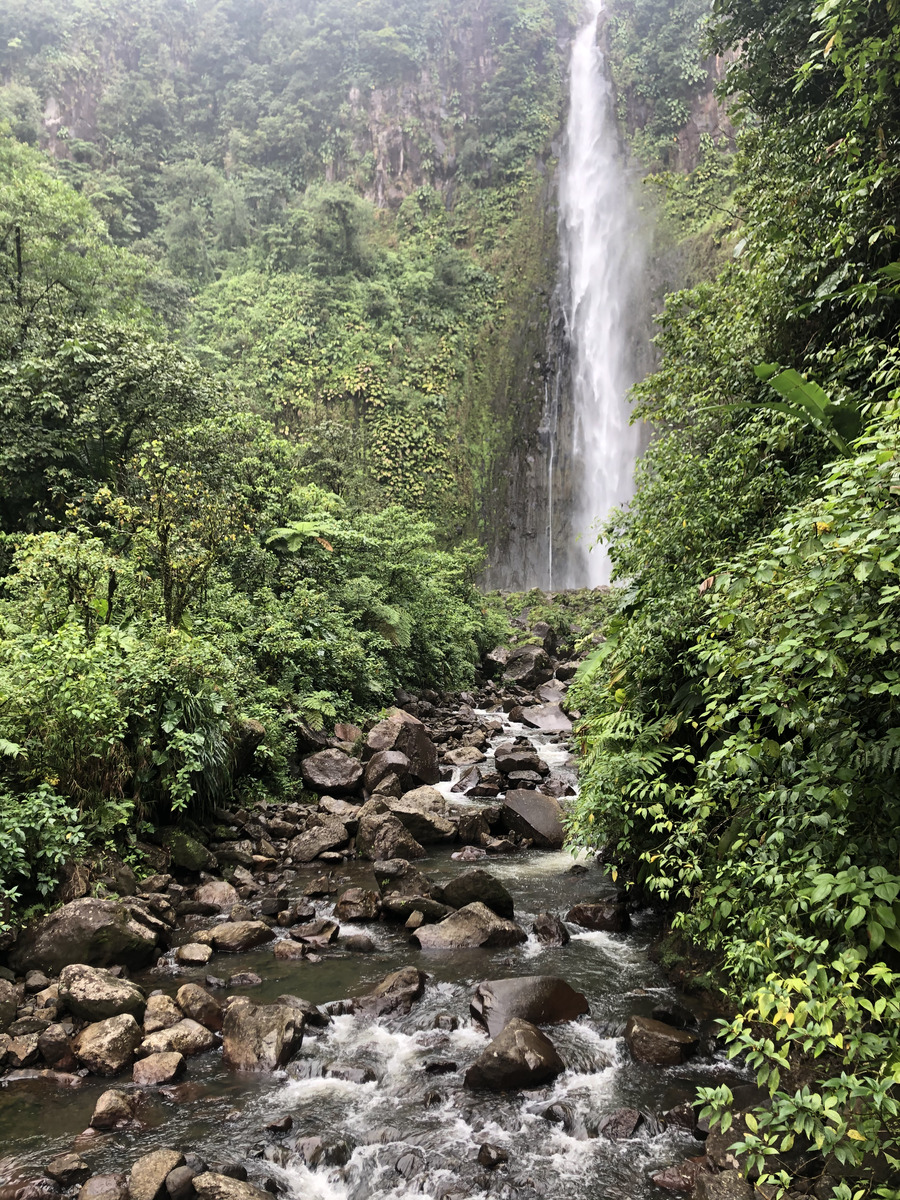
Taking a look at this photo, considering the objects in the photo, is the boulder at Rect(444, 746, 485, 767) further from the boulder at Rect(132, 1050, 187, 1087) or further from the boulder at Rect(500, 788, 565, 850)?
the boulder at Rect(132, 1050, 187, 1087)

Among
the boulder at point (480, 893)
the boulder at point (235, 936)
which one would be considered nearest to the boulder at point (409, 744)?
the boulder at point (480, 893)

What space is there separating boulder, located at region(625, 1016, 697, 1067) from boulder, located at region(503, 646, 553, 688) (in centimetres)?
1385

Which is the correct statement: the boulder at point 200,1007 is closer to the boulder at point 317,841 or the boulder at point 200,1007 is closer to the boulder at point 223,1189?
the boulder at point 223,1189

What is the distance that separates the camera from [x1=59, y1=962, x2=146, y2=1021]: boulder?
4.92 meters

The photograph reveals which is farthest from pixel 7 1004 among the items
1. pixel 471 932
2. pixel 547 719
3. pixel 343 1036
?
pixel 547 719

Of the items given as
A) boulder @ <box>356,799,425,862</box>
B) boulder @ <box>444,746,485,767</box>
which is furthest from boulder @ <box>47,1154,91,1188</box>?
boulder @ <box>444,746,485,767</box>

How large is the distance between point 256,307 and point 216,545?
23.7m

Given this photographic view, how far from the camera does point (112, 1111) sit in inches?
161

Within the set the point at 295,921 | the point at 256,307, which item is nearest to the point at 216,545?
the point at 295,921

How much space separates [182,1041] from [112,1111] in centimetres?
73

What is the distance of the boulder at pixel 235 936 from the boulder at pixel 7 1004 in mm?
1510

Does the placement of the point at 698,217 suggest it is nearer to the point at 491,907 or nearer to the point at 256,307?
the point at 256,307

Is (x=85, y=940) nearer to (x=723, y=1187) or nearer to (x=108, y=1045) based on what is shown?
(x=108, y=1045)

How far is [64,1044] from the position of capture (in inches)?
182
